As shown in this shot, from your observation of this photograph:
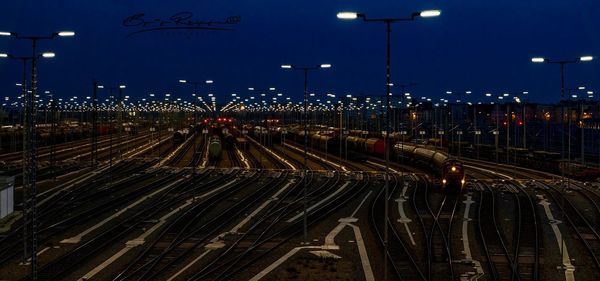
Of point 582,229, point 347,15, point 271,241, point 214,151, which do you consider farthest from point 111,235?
point 214,151

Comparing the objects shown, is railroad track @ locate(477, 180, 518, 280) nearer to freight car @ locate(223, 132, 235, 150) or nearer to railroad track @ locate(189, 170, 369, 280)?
railroad track @ locate(189, 170, 369, 280)

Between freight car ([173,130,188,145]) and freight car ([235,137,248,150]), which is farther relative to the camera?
freight car ([173,130,188,145])

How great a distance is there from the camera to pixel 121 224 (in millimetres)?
36531

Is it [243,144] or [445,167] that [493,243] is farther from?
[243,144]

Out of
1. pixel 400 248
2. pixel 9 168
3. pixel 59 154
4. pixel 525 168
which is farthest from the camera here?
pixel 59 154

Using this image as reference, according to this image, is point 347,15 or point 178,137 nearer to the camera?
point 347,15

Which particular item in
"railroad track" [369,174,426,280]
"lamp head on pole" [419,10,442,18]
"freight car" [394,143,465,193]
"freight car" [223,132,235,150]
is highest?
"lamp head on pole" [419,10,442,18]

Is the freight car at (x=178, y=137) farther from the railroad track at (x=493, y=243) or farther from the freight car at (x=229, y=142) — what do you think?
the railroad track at (x=493, y=243)

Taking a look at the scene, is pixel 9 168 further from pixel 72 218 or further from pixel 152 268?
pixel 152 268

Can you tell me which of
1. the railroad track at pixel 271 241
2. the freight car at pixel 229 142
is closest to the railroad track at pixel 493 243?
the railroad track at pixel 271 241

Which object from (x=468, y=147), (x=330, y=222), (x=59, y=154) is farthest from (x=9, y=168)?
(x=468, y=147)

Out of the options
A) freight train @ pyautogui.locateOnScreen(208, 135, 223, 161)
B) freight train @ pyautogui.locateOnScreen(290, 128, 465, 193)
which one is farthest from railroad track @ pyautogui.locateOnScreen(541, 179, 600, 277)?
freight train @ pyautogui.locateOnScreen(208, 135, 223, 161)

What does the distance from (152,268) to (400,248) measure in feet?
37.7

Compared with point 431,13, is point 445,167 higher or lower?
lower
